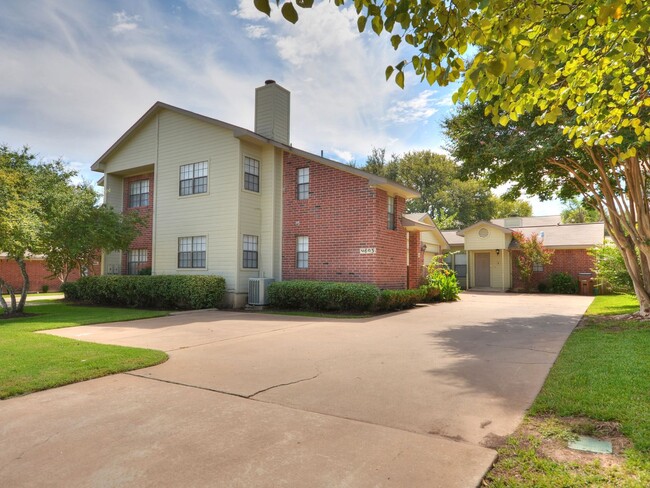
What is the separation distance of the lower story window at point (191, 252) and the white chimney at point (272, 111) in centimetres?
497

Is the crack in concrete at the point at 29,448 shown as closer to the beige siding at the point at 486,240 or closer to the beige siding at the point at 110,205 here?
the beige siding at the point at 110,205

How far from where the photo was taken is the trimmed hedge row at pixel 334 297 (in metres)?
12.5

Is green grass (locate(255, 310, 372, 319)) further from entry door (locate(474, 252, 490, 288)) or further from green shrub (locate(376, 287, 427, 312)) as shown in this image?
entry door (locate(474, 252, 490, 288))

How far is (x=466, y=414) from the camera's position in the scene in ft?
13.3

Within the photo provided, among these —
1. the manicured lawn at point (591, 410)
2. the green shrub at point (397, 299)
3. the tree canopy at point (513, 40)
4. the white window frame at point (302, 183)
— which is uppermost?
the white window frame at point (302, 183)

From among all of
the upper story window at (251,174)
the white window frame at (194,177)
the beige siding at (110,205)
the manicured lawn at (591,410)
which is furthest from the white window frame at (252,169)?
the manicured lawn at (591,410)

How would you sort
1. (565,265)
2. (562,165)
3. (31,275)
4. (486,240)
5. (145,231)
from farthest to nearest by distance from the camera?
(31,275), (486,240), (565,265), (145,231), (562,165)

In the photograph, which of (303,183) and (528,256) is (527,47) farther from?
(528,256)

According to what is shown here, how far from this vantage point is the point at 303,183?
1541 cm

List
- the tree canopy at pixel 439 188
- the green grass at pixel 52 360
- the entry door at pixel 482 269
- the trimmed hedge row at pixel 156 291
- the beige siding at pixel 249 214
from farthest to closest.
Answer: the tree canopy at pixel 439 188 → the entry door at pixel 482 269 → the beige siding at pixel 249 214 → the trimmed hedge row at pixel 156 291 → the green grass at pixel 52 360

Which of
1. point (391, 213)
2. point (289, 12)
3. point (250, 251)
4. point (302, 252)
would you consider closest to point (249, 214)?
point (250, 251)

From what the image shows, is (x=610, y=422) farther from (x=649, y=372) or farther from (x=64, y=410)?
(x=64, y=410)

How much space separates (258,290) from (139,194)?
850 centimetres

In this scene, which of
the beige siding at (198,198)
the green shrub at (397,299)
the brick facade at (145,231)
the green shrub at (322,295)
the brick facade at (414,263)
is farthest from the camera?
the brick facade at (145,231)
